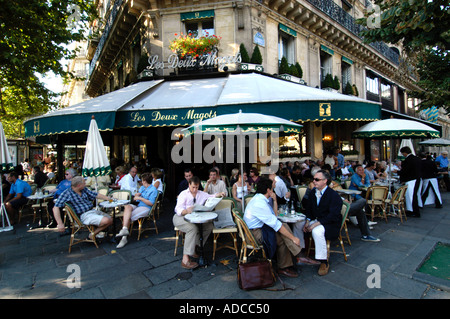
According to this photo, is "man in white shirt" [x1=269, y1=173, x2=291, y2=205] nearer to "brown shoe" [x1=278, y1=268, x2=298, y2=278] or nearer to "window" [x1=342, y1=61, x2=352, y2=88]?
"brown shoe" [x1=278, y1=268, x2=298, y2=278]

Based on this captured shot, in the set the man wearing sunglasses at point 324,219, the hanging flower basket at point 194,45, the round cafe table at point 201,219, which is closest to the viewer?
the man wearing sunglasses at point 324,219

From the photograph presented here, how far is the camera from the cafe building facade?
661 centimetres

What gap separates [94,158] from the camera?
5434mm

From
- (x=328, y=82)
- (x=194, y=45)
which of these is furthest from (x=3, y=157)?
(x=328, y=82)

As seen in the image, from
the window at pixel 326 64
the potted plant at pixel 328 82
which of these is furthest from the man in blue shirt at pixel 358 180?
the window at pixel 326 64

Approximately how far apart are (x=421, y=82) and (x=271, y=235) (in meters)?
13.6

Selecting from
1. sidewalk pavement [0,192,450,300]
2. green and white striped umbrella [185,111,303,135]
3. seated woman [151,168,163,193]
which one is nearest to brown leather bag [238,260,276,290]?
sidewalk pavement [0,192,450,300]

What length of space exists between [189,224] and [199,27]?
822cm

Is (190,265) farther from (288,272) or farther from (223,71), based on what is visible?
(223,71)

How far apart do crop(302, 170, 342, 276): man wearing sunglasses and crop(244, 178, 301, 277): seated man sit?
342mm

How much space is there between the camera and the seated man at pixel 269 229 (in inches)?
137

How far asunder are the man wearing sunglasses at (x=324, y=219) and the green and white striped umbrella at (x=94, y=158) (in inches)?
176

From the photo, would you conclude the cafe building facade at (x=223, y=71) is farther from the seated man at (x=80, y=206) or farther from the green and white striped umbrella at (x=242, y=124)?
the seated man at (x=80, y=206)

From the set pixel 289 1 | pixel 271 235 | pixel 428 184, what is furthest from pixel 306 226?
pixel 289 1
